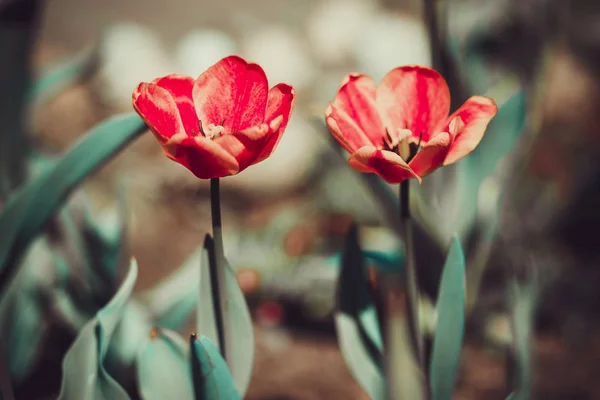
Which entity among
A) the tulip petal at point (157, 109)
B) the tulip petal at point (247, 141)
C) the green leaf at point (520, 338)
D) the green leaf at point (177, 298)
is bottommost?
the green leaf at point (520, 338)

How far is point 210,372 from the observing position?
541 millimetres

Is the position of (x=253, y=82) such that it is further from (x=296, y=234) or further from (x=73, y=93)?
(x=73, y=93)

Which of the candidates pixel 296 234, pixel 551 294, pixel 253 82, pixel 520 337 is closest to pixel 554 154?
pixel 551 294

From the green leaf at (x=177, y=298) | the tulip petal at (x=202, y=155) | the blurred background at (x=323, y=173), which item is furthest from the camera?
the blurred background at (x=323, y=173)

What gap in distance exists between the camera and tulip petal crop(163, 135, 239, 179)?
1.45ft

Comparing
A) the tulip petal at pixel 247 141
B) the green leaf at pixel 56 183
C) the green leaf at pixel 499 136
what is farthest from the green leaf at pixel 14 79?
the green leaf at pixel 499 136

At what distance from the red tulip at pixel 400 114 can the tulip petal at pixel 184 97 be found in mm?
135

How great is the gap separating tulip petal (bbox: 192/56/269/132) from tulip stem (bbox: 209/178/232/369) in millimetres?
67

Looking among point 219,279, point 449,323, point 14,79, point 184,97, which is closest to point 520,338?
point 449,323

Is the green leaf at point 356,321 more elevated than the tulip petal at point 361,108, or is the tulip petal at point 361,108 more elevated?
the tulip petal at point 361,108

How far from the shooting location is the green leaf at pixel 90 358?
1.98ft

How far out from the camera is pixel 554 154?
1.98m

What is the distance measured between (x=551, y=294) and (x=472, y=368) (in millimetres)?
415

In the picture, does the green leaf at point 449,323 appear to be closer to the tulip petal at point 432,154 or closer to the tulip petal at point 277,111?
the tulip petal at point 432,154
